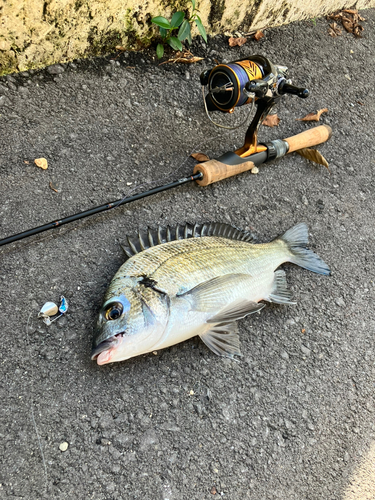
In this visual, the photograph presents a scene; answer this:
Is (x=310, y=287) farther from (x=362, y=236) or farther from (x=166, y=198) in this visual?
(x=166, y=198)

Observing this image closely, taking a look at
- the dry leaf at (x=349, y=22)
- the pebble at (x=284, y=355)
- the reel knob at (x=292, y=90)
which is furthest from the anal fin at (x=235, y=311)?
the dry leaf at (x=349, y=22)

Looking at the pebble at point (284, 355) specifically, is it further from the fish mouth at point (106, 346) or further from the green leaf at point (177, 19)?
the green leaf at point (177, 19)

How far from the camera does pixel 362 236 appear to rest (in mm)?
3252

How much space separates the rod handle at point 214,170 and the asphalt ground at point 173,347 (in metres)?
0.15

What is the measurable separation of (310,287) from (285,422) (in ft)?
2.95

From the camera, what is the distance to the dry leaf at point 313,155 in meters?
3.37

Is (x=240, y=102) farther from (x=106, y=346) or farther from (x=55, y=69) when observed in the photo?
(x=106, y=346)

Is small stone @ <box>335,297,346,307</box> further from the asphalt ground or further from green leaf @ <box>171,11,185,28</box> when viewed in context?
green leaf @ <box>171,11,185,28</box>

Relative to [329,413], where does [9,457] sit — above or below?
below

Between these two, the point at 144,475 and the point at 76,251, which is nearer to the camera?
the point at 144,475

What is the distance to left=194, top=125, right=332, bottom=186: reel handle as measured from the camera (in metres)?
2.78

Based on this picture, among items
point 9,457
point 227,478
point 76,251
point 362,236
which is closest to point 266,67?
point 362,236

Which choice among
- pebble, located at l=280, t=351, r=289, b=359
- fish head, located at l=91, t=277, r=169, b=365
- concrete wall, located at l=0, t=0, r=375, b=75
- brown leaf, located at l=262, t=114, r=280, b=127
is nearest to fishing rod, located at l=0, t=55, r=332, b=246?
brown leaf, located at l=262, t=114, r=280, b=127

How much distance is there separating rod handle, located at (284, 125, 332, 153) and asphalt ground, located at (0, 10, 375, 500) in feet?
0.57
